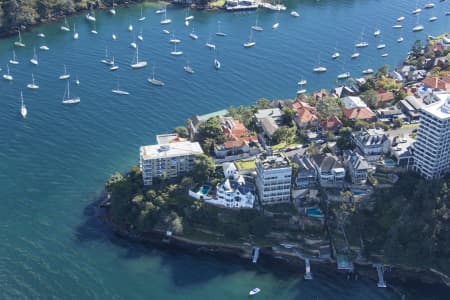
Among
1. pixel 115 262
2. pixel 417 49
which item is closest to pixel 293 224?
pixel 115 262

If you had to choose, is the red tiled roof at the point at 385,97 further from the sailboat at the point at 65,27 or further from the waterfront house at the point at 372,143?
the sailboat at the point at 65,27

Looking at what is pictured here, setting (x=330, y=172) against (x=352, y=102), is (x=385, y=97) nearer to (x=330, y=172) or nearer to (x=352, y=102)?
(x=352, y=102)

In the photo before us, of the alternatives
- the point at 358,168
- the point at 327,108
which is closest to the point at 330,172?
the point at 358,168

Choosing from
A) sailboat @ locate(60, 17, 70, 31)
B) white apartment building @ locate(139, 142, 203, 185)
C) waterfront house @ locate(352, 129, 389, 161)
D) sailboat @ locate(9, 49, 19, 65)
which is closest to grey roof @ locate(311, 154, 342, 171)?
waterfront house @ locate(352, 129, 389, 161)

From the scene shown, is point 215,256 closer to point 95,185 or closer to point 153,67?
point 95,185

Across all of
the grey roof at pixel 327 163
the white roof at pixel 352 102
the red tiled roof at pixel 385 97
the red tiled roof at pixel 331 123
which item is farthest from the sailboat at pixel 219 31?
the grey roof at pixel 327 163

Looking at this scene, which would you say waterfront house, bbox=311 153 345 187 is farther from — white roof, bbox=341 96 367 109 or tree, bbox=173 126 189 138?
tree, bbox=173 126 189 138
